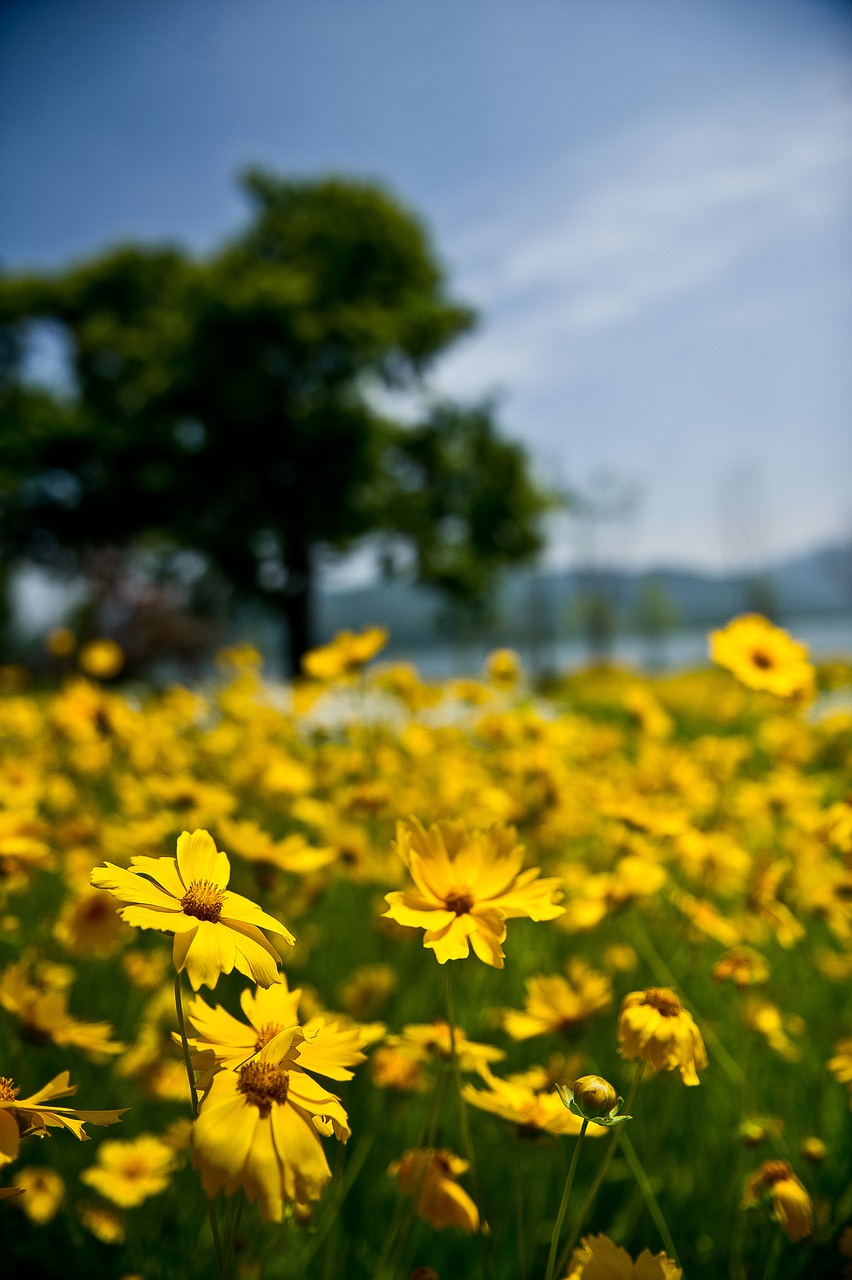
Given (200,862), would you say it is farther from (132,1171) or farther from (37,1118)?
(132,1171)

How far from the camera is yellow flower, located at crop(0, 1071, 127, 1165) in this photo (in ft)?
1.35

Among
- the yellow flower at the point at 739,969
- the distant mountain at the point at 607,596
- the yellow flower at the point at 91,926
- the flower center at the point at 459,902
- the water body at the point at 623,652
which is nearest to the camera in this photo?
the flower center at the point at 459,902

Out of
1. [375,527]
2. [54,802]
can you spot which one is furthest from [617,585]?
[54,802]

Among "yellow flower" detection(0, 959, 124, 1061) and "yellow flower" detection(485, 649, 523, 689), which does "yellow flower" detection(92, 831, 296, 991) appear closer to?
"yellow flower" detection(0, 959, 124, 1061)

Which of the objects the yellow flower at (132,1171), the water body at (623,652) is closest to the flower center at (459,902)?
the yellow flower at (132,1171)

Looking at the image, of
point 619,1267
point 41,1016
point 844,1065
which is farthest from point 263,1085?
point 844,1065

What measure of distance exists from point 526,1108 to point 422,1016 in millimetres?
775

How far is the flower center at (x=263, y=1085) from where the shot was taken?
415 millimetres

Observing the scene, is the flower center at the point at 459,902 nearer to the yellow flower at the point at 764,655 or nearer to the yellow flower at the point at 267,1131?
the yellow flower at the point at 267,1131

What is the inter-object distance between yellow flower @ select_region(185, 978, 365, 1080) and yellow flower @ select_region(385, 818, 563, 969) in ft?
0.27

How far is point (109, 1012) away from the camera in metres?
1.33

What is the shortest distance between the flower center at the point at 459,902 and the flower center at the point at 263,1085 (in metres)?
0.19

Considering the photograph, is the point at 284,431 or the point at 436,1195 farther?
the point at 284,431

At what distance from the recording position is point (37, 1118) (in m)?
0.45
